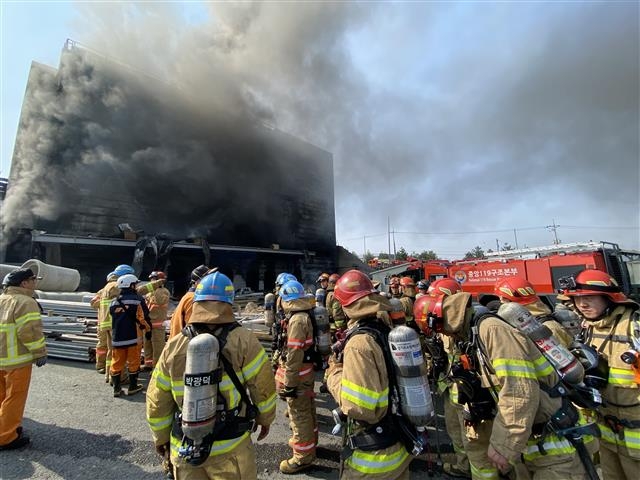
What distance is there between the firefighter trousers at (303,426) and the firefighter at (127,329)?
2994 mm

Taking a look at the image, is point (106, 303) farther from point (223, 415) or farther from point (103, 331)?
point (223, 415)

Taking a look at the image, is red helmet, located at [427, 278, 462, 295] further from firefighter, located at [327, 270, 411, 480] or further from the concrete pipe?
the concrete pipe

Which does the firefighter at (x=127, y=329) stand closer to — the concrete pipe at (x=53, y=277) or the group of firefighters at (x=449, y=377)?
the group of firefighters at (x=449, y=377)

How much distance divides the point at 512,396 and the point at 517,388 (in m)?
0.05

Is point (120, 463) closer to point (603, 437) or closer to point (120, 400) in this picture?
point (120, 400)

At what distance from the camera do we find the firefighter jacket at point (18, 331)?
2.97 m

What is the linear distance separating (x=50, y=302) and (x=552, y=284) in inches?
479

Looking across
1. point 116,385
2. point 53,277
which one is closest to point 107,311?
point 116,385

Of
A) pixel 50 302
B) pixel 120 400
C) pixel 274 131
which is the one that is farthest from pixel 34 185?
pixel 274 131

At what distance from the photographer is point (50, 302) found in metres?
6.80

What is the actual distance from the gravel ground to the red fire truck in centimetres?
651

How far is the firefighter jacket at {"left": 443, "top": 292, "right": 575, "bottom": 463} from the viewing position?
58.2 inches

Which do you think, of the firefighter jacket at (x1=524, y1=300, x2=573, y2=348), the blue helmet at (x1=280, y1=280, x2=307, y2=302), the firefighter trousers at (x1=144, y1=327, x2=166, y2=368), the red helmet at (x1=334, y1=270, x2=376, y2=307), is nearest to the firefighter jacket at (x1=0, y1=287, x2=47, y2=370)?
the firefighter trousers at (x1=144, y1=327, x2=166, y2=368)

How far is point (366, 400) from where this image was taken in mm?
1479
